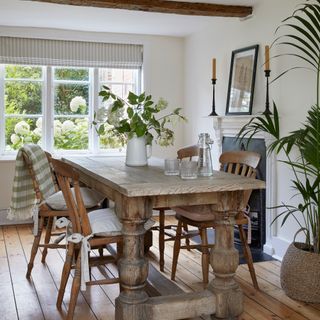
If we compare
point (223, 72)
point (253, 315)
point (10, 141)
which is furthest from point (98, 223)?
point (10, 141)

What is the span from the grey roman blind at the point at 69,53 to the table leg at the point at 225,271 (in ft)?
11.1

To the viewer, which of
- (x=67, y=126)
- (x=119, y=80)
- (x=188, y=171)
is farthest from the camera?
(x=119, y=80)

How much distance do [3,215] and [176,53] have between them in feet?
9.52

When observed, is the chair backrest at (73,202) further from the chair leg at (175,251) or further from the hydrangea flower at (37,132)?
the hydrangea flower at (37,132)

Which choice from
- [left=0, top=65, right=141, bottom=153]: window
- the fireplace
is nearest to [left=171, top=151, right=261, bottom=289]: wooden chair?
the fireplace

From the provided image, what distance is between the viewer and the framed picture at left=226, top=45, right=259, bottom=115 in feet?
Result: 13.3

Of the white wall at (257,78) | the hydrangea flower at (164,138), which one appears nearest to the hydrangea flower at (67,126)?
the white wall at (257,78)

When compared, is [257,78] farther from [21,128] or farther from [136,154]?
[21,128]

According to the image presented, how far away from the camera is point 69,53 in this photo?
515 cm

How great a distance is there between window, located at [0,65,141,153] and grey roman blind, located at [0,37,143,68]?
0.14 m

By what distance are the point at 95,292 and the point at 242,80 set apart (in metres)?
2.41

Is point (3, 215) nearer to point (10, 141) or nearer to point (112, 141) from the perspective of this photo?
point (10, 141)

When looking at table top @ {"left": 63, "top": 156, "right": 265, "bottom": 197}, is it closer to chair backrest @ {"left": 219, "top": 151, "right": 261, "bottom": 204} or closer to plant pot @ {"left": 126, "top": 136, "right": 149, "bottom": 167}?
plant pot @ {"left": 126, "top": 136, "right": 149, "bottom": 167}

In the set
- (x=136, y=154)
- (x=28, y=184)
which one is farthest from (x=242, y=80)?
(x=28, y=184)
